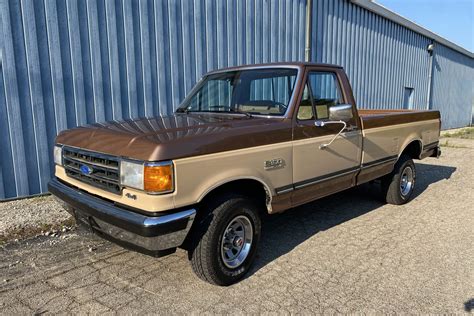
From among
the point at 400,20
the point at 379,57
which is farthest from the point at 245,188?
the point at 400,20

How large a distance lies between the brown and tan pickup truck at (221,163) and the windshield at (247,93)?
0.01m

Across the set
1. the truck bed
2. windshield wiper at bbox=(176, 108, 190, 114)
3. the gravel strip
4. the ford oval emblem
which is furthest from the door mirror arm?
the gravel strip

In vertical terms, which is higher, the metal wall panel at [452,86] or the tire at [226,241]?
the metal wall panel at [452,86]

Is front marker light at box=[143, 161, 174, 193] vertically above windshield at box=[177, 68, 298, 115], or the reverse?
windshield at box=[177, 68, 298, 115]

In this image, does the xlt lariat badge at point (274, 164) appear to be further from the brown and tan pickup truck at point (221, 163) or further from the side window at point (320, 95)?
the side window at point (320, 95)

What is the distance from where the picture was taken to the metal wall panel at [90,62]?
17.9 ft

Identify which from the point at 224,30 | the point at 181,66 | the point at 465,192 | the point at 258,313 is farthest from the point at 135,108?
the point at 465,192

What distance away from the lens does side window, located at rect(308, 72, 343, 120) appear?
13.4 ft

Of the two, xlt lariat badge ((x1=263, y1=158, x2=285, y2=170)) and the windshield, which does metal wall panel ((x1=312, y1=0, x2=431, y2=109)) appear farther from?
xlt lariat badge ((x1=263, y1=158, x2=285, y2=170))

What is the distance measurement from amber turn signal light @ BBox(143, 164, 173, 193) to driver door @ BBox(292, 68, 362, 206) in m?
1.49

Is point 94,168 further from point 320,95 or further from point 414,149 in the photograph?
point 414,149

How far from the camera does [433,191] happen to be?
21.9 ft

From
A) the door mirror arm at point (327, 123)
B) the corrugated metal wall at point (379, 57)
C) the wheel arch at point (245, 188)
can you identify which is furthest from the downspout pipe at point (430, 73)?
the wheel arch at point (245, 188)

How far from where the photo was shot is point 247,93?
417 centimetres
